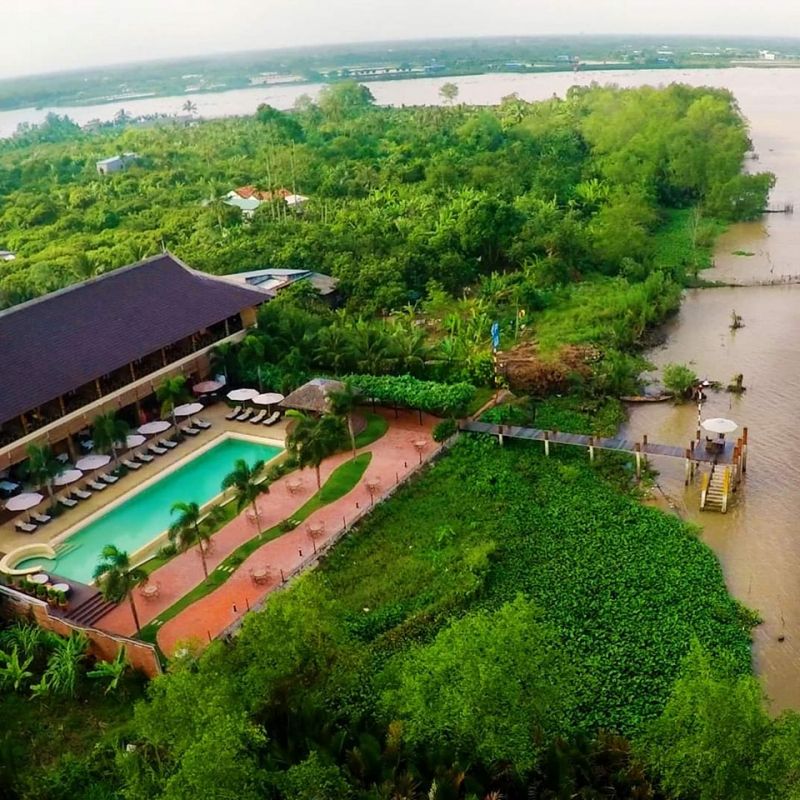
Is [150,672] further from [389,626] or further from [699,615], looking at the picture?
[699,615]

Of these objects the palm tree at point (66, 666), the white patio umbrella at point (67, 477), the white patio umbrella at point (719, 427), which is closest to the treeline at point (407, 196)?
the white patio umbrella at point (67, 477)

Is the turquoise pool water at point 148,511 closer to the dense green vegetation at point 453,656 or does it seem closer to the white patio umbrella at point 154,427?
the white patio umbrella at point 154,427

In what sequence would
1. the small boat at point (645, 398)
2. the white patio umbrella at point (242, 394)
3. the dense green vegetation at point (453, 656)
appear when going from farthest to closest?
the small boat at point (645, 398), the white patio umbrella at point (242, 394), the dense green vegetation at point (453, 656)

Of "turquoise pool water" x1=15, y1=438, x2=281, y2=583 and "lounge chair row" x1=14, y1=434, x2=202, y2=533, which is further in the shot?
"lounge chair row" x1=14, y1=434, x2=202, y2=533

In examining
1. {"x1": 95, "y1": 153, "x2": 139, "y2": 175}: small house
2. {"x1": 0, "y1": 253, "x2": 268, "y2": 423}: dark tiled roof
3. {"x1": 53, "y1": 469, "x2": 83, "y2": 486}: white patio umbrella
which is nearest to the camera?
{"x1": 53, "y1": 469, "x2": 83, "y2": 486}: white patio umbrella

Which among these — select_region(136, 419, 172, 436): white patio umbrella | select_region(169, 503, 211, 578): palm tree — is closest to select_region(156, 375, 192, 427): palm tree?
select_region(136, 419, 172, 436): white patio umbrella

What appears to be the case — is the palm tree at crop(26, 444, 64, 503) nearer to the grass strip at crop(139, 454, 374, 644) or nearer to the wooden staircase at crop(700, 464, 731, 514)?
the grass strip at crop(139, 454, 374, 644)
